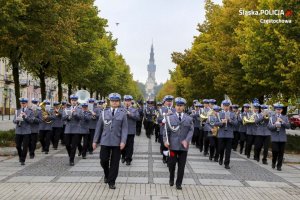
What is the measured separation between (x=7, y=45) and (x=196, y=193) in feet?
41.5

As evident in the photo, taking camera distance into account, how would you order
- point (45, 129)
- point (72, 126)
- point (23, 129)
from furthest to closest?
point (45, 129), point (72, 126), point (23, 129)

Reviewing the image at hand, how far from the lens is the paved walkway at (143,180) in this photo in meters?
10.5

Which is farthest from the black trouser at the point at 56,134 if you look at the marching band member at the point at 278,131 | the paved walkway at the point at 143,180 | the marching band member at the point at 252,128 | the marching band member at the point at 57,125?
the marching band member at the point at 278,131

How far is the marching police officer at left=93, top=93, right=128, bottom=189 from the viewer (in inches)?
447

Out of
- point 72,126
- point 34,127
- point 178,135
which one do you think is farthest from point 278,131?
point 34,127

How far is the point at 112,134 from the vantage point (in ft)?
37.5

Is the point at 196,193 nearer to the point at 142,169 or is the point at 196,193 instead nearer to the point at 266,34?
the point at 142,169

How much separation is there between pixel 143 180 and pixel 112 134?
5.27ft

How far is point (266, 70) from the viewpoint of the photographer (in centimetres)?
2380

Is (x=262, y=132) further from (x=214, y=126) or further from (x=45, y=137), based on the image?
(x=45, y=137)

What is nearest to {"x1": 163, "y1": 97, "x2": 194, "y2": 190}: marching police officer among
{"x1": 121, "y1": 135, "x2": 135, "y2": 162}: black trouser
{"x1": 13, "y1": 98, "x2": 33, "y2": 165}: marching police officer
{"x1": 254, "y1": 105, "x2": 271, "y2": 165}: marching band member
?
{"x1": 121, "y1": 135, "x2": 135, "y2": 162}: black trouser

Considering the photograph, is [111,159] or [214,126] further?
[214,126]

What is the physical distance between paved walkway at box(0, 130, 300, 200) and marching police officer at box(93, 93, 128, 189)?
559 millimetres

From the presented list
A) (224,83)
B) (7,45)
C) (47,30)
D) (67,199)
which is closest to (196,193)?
(67,199)
